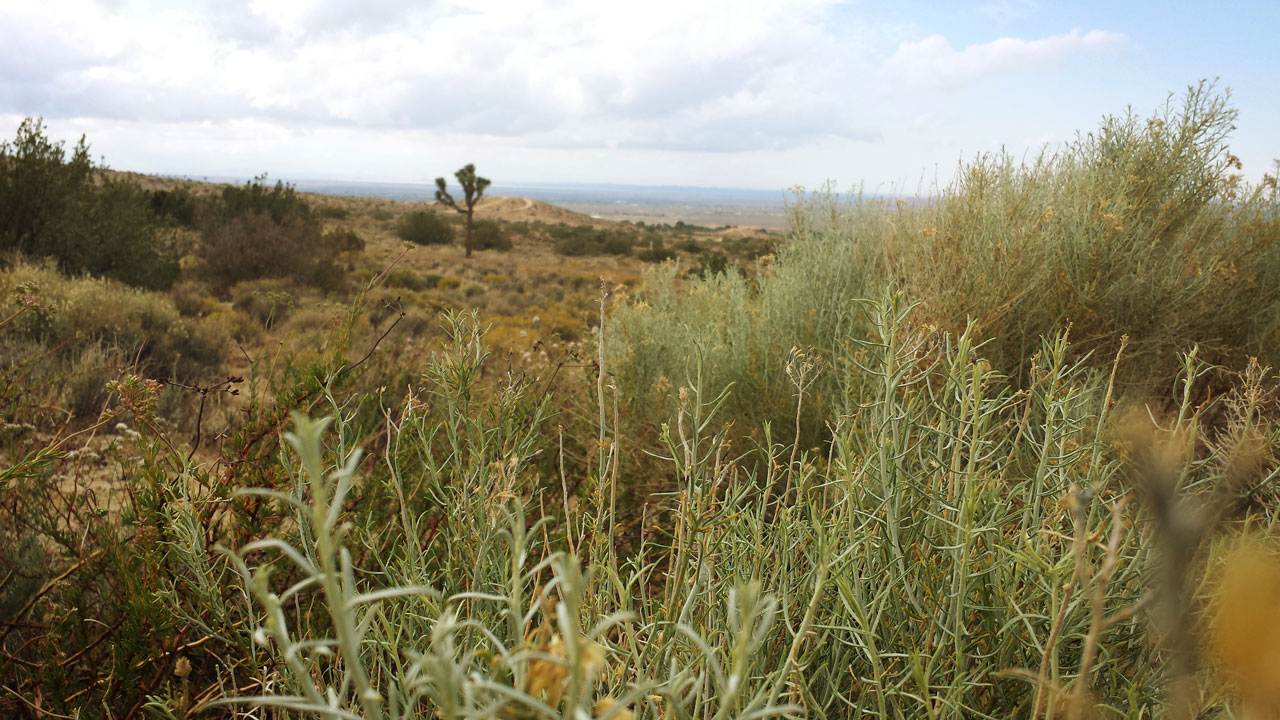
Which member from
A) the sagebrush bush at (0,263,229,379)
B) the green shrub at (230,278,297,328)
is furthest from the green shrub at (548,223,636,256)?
the sagebrush bush at (0,263,229,379)

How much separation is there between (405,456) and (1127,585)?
1960 millimetres

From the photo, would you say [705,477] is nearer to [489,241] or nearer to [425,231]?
[489,241]

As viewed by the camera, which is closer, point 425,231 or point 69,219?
point 69,219

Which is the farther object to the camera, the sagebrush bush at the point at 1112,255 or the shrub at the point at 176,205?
the shrub at the point at 176,205

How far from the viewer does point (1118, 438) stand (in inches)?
77.9

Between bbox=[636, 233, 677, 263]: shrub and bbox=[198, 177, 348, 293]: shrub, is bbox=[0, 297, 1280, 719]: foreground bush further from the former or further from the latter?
bbox=[636, 233, 677, 263]: shrub

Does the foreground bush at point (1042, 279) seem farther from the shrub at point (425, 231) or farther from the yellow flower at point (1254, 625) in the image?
the shrub at point (425, 231)

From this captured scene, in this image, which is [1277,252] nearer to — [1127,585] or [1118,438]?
[1118,438]

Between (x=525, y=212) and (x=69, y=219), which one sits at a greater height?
(x=525, y=212)

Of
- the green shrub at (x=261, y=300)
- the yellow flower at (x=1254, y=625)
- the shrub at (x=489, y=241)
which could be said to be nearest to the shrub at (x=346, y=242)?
the green shrub at (x=261, y=300)

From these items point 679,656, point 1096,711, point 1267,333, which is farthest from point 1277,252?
point 679,656

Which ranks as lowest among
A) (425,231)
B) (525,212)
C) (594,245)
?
(594,245)

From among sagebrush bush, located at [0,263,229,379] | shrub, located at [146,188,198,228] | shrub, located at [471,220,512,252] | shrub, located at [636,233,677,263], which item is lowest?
sagebrush bush, located at [0,263,229,379]

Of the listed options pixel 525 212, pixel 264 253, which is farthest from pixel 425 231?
pixel 525 212
